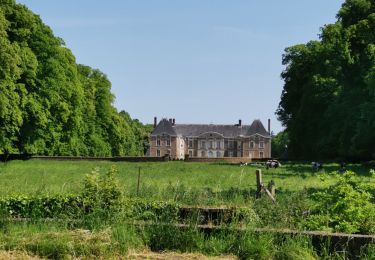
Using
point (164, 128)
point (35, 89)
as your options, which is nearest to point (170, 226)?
point (35, 89)

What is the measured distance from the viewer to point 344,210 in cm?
778

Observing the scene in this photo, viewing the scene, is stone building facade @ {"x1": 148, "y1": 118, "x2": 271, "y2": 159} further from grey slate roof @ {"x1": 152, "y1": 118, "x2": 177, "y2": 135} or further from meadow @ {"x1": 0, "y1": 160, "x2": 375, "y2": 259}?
meadow @ {"x1": 0, "y1": 160, "x2": 375, "y2": 259}

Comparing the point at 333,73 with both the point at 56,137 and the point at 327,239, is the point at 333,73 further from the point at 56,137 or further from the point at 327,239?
the point at 327,239

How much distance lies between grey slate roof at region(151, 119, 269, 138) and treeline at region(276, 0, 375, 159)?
204 ft

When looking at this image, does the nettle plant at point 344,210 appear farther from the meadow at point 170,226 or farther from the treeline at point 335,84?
the treeline at point 335,84

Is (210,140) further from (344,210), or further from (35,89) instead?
(344,210)

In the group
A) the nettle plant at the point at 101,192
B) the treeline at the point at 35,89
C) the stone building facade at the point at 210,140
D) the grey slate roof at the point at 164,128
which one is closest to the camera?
the nettle plant at the point at 101,192

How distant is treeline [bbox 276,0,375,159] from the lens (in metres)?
42.3

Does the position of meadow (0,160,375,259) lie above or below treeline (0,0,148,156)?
below

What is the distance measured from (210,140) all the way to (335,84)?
76.7 metres

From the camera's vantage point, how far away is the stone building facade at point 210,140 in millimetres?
117438

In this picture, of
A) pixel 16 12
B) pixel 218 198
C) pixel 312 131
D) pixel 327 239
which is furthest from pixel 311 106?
pixel 327 239

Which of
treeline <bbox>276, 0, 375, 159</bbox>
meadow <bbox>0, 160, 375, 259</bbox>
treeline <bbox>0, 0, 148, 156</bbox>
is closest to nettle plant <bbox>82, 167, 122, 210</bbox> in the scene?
meadow <bbox>0, 160, 375, 259</bbox>

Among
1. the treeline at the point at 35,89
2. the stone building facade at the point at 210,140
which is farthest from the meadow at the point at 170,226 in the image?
the stone building facade at the point at 210,140
